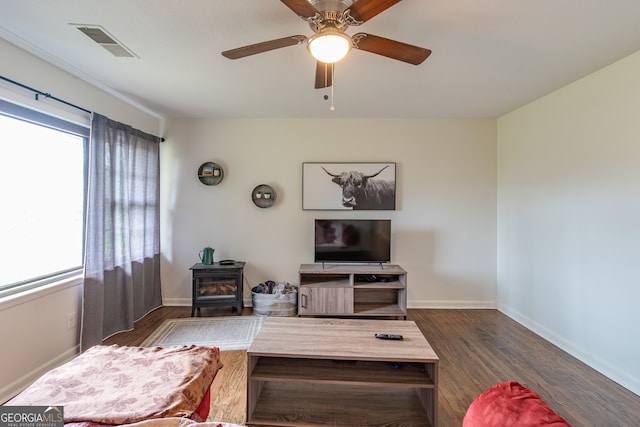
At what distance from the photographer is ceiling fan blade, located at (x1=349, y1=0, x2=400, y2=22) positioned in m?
1.23

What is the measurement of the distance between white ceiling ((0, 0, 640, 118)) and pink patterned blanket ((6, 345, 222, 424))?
195 cm

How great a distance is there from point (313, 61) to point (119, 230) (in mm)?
2474

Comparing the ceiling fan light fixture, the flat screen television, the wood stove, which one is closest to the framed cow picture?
the flat screen television

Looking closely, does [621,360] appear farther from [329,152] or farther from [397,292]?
[329,152]

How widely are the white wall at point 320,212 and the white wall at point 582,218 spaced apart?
44 cm

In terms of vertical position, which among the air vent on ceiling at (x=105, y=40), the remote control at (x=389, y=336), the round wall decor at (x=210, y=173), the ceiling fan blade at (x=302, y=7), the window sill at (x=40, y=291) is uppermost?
the air vent on ceiling at (x=105, y=40)

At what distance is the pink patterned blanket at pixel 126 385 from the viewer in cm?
111

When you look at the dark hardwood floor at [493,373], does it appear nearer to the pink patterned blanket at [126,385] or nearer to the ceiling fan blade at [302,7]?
the pink patterned blanket at [126,385]

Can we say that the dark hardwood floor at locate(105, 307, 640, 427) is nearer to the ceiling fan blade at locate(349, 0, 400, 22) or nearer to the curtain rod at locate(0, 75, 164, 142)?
the curtain rod at locate(0, 75, 164, 142)

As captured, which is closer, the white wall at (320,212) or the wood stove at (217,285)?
the wood stove at (217,285)

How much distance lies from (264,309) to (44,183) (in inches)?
92.8

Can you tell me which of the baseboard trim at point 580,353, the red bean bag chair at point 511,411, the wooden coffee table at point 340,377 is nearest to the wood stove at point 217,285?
the wooden coffee table at point 340,377

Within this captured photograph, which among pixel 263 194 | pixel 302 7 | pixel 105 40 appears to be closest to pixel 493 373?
pixel 302 7

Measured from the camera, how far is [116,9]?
5.40ft
